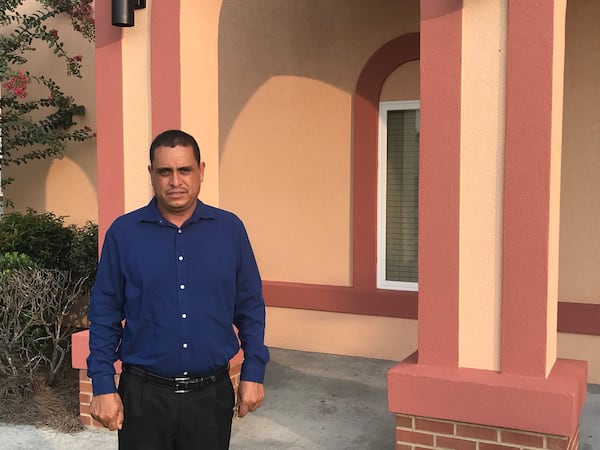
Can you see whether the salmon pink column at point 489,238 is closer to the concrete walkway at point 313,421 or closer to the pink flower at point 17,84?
the concrete walkway at point 313,421

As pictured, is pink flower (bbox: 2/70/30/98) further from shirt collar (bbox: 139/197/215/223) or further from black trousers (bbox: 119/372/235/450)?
black trousers (bbox: 119/372/235/450)

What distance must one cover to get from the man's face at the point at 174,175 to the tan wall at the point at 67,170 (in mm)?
5549

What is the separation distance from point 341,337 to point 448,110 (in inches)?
149

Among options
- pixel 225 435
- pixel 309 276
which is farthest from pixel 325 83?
pixel 225 435

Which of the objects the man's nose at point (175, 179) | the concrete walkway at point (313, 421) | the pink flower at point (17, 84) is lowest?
the concrete walkway at point (313, 421)

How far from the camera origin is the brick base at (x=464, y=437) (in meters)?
3.46

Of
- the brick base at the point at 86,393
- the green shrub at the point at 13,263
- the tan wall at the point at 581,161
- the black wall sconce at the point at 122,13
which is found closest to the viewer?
the black wall sconce at the point at 122,13

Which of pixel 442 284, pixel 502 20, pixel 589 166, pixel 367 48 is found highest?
pixel 367 48

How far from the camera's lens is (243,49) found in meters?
7.39

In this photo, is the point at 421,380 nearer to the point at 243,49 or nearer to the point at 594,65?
the point at 594,65

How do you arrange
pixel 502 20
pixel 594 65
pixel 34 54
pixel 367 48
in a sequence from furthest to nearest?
pixel 34 54, pixel 367 48, pixel 594 65, pixel 502 20

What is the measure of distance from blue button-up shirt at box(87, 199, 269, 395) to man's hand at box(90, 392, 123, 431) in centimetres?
3

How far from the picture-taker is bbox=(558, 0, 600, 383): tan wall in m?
5.91

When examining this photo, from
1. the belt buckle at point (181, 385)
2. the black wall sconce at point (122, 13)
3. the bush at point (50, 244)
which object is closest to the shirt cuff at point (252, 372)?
the belt buckle at point (181, 385)
